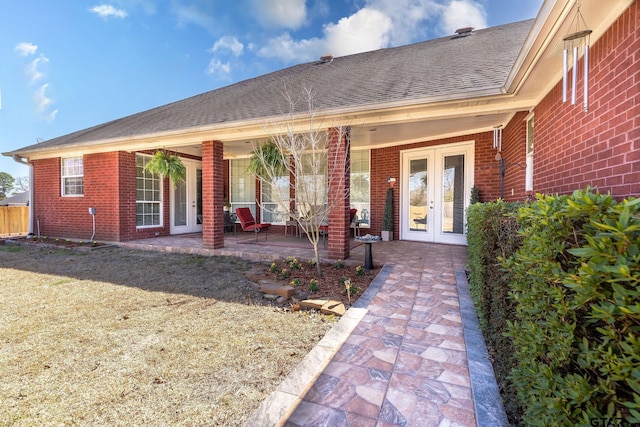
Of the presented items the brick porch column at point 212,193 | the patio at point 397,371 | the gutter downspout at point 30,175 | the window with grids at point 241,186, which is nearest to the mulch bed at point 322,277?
the patio at point 397,371

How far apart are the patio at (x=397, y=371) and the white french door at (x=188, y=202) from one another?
8.26 meters

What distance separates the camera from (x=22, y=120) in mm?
28719

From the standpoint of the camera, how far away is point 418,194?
807cm

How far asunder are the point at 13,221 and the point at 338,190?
1442cm

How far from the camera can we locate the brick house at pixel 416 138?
259 cm

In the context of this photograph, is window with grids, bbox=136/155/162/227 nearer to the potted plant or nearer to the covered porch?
the covered porch

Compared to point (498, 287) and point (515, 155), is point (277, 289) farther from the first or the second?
point (515, 155)

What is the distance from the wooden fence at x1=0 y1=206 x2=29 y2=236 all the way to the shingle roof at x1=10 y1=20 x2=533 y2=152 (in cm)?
442

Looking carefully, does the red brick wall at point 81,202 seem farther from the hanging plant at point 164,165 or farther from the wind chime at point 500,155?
the wind chime at point 500,155

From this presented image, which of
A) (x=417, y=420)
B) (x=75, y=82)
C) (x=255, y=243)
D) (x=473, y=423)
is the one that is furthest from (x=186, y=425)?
(x=75, y=82)

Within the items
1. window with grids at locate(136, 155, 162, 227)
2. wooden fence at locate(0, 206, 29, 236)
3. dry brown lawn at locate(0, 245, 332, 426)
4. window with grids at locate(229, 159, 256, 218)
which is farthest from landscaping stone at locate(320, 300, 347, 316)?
wooden fence at locate(0, 206, 29, 236)

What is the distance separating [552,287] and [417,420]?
1179 mm

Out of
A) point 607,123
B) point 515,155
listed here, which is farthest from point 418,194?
point 607,123

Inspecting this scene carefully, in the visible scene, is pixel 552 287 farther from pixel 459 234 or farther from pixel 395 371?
pixel 459 234
